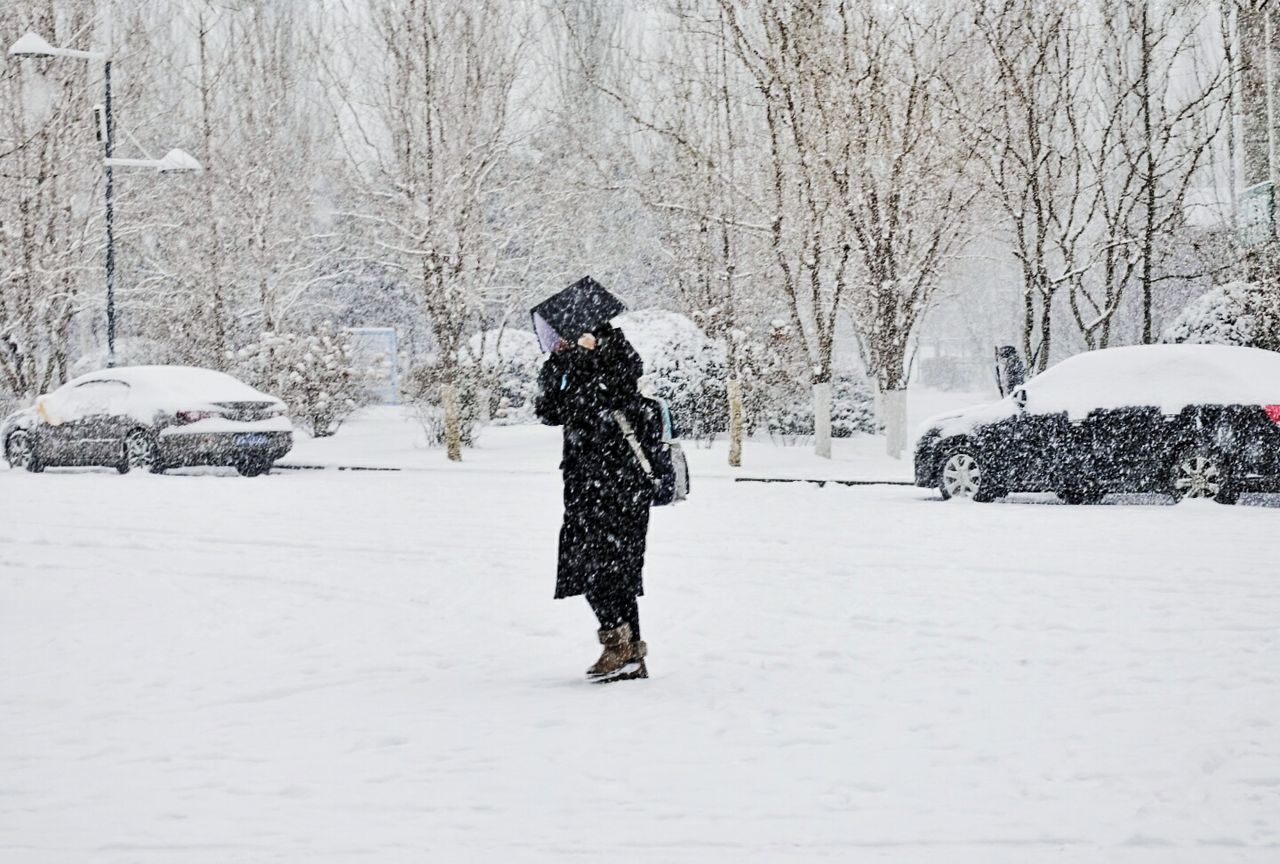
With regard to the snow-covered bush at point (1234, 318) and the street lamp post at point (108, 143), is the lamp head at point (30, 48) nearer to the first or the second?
the street lamp post at point (108, 143)

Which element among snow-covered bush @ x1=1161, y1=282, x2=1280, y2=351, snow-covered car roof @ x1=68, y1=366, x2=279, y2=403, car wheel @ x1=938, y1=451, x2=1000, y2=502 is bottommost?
car wheel @ x1=938, y1=451, x2=1000, y2=502

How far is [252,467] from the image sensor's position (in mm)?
21000

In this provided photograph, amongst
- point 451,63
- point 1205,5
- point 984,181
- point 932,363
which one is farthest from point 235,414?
point 932,363

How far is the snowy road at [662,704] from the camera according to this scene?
14.6 feet

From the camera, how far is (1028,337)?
2283 centimetres

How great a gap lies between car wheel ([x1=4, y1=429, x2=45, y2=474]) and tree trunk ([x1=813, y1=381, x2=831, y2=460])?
1191 centimetres

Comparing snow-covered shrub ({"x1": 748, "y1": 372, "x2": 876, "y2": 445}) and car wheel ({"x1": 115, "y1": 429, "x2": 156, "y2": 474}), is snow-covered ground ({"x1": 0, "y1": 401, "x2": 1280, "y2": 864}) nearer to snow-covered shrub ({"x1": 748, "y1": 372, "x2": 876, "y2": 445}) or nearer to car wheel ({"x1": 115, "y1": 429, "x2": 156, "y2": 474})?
car wheel ({"x1": 115, "y1": 429, "x2": 156, "y2": 474})

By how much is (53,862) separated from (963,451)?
43.2 feet

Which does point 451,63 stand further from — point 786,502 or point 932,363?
point 932,363

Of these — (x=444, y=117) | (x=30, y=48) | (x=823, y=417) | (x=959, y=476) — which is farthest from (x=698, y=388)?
(x=30, y=48)

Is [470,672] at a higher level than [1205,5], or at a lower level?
lower

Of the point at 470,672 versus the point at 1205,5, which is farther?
the point at 1205,5

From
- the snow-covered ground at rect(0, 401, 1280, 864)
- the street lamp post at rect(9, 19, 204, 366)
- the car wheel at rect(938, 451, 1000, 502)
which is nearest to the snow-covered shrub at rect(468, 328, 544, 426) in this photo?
the street lamp post at rect(9, 19, 204, 366)

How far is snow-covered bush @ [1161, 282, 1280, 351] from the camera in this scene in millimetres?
20641
